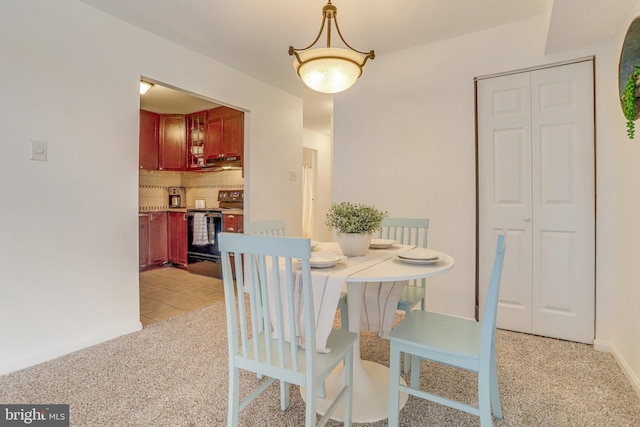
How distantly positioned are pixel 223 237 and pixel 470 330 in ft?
3.87

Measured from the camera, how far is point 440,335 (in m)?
1.46

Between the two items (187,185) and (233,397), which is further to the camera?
(187,185)

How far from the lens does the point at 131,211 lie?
2629 mm

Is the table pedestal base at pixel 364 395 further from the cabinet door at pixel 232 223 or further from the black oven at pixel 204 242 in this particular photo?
the black oven at pixel 204 242

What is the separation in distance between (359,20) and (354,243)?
1887mm

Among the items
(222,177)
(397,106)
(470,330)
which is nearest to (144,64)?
(397,106)

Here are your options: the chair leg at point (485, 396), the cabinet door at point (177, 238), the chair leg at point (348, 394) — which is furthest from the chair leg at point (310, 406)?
the cabinet door at point (177, 238)

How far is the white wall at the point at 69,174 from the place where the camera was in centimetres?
202

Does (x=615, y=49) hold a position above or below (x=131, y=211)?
above

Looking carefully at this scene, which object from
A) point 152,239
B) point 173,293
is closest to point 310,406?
point 173,293

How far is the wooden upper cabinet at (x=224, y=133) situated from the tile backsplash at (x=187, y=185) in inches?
24.3

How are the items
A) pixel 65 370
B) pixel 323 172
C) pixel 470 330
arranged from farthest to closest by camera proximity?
pixel 323 172 < pixel 65 370 < pixel 470 330

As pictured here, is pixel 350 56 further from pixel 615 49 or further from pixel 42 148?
pixel 42 148

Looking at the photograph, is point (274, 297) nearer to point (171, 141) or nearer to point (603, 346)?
point (603, 346)
